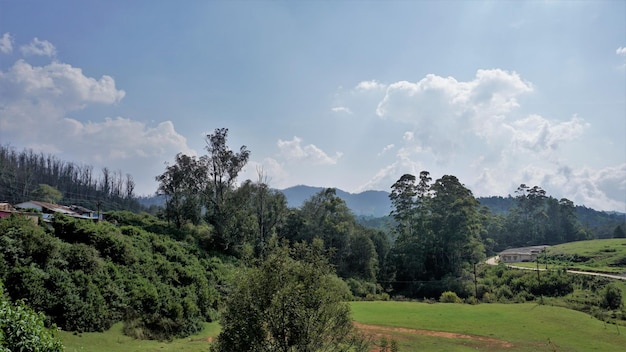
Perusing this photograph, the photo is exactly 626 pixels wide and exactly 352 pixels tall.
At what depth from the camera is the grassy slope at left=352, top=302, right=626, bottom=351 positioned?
21.7m

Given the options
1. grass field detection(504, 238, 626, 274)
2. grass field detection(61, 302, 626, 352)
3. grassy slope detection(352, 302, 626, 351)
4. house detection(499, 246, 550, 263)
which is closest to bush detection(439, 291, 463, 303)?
grassy slope detection(352, 302, 626, 351)

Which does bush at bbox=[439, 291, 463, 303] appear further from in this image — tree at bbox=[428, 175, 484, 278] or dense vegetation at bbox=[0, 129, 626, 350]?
tree at bbox=[428, 175, 484, 278]

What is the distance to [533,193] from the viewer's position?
108m

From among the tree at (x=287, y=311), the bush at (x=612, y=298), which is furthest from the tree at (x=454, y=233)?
the tree at (x=287, y=311)

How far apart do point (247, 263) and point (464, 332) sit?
20.3 meters

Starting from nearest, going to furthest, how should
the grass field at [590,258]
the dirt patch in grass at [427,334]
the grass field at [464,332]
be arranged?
the grass field at [464,332] < the dirt patch in grass at [427,334] < the grass field at [590,258]

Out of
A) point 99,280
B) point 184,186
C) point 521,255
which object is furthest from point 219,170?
point 521,255

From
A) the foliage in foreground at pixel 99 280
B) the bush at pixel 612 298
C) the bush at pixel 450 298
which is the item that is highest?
the foliage in foreground at pixel 99 280

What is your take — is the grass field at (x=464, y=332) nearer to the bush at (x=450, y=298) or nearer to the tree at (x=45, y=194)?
the bush at (x=450, y=298)

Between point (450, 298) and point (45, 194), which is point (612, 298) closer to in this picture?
point (450, 298)

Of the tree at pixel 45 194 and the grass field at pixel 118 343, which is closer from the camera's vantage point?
the grass field at pixel 118 343

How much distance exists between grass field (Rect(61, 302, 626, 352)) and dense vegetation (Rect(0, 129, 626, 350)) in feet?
5.66

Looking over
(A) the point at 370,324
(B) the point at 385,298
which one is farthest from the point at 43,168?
(A) the point at 370,324

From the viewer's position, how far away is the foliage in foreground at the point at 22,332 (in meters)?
4.98
